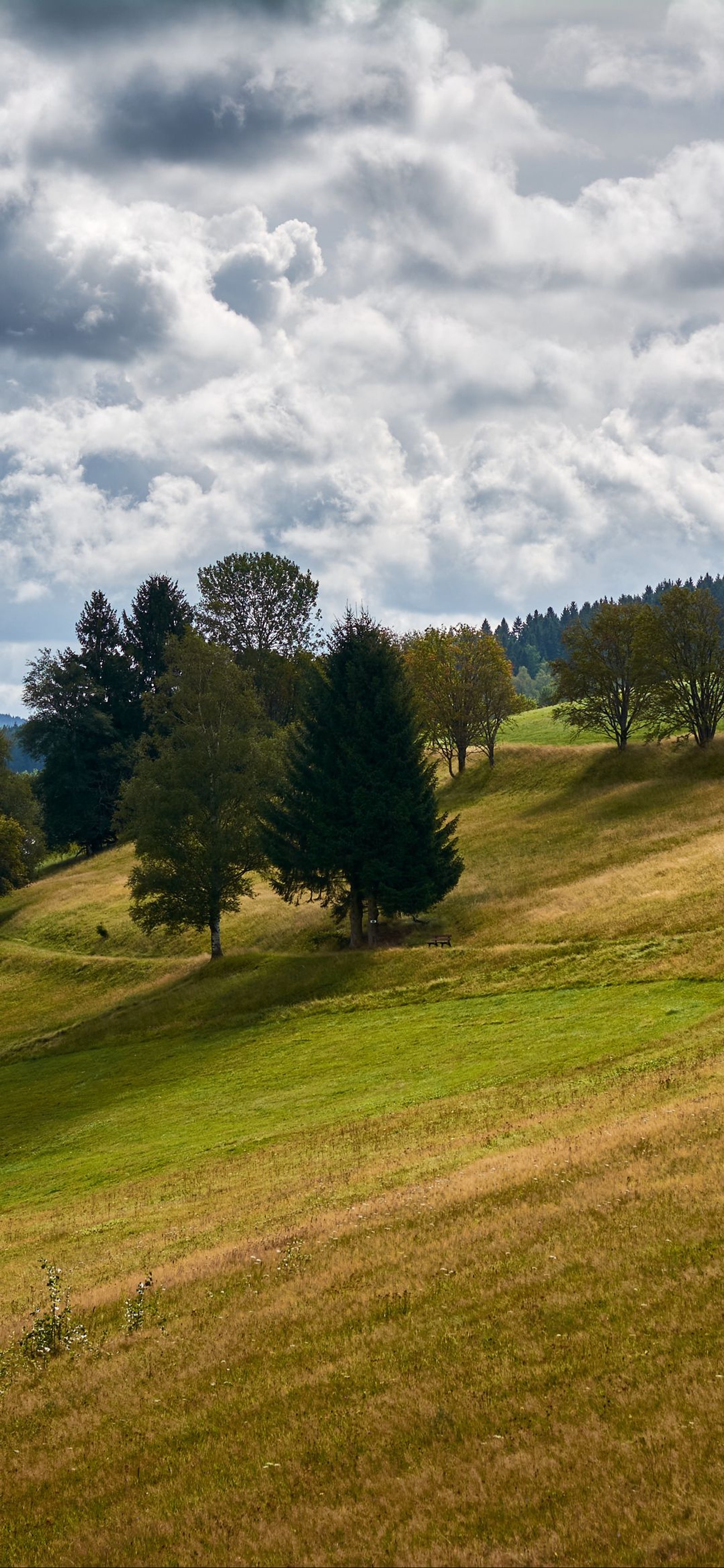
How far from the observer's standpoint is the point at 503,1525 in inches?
376

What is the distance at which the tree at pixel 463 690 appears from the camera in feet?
310

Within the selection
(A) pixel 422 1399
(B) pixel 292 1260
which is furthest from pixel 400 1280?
(A) pixel 422 1399

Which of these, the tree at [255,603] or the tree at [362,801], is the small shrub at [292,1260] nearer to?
the tree at [362,801]

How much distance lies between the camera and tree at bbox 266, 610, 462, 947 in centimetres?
5519

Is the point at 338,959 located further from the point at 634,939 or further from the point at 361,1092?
the point at 361,1092

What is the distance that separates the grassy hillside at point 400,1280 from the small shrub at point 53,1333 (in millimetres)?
268

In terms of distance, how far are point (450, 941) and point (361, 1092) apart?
22.1 meters

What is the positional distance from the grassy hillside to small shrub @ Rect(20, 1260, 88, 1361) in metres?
0.27

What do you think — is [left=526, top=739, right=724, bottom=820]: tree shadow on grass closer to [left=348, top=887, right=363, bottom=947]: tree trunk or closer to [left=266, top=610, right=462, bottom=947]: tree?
[left=266, top=610, right=462, bottom=947]: tree

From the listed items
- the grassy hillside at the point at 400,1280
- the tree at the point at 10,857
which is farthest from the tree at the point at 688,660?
the tree at the point at 10,857

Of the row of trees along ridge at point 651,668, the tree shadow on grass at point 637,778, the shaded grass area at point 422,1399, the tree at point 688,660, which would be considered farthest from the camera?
the row of trees along ridge at point 651,668

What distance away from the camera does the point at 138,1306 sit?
16188 millimetres

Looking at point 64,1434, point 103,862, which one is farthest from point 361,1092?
point 103,862

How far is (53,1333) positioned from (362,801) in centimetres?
4012
